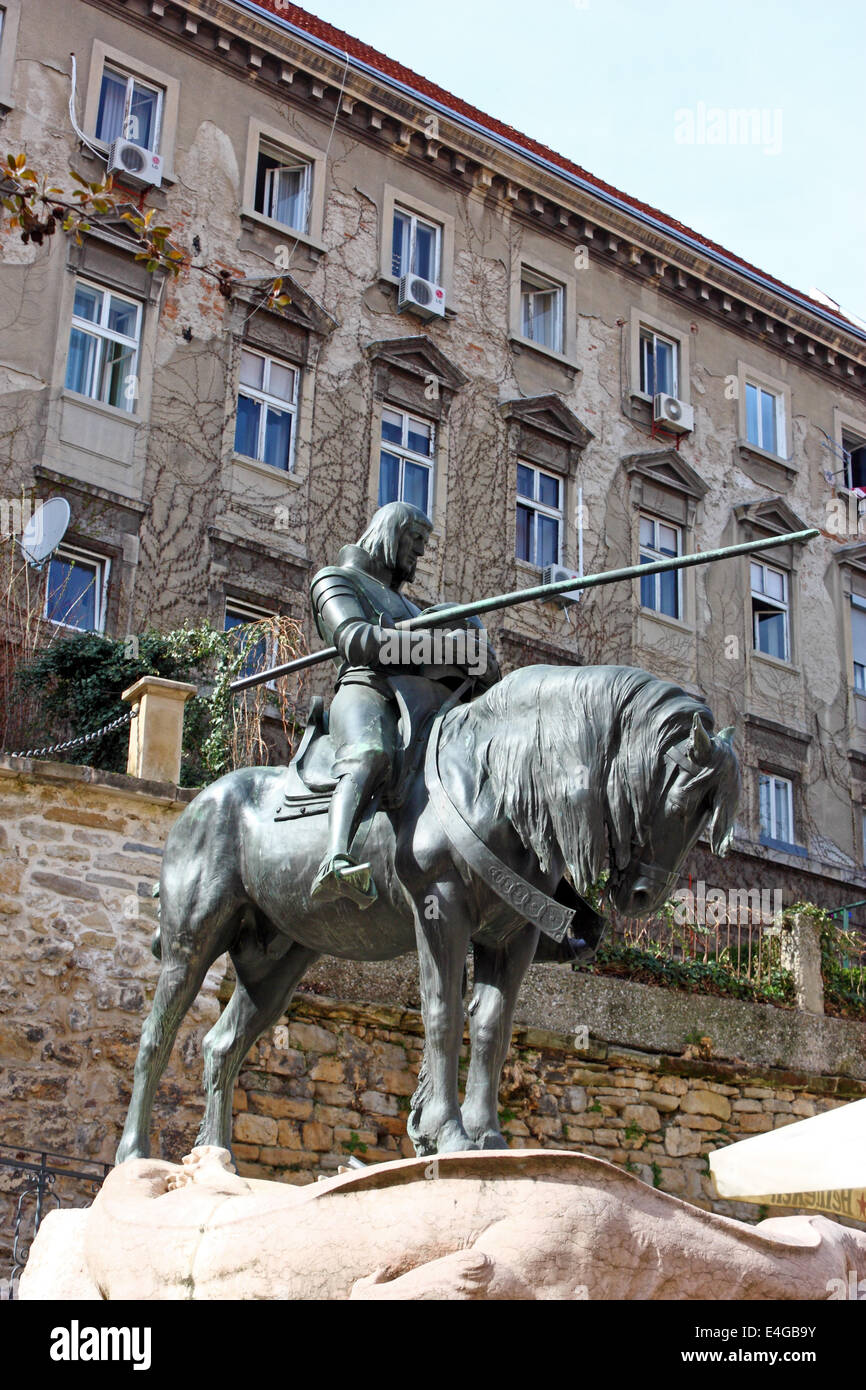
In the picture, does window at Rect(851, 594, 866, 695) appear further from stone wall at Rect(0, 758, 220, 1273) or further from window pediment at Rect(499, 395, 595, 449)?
stone wall at Rect(0, 758, 220, 1273)

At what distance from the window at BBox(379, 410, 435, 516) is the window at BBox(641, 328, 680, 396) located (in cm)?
477

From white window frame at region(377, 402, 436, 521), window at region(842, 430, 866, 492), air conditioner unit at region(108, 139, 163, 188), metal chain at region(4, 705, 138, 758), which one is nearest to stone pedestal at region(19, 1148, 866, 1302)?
metal chain at region(4, 705, 138, 758)

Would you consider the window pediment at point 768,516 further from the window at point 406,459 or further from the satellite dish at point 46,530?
the satellite dish at point 46,530

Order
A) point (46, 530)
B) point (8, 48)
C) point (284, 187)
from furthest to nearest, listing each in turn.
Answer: point (284, 187) → point (8, 48) → point (46, 530)

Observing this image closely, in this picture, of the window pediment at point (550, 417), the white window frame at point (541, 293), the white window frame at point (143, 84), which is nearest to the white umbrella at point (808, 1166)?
the white window frame at point (143, 84)

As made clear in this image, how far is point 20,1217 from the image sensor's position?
898 cm

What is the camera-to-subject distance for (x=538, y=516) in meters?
22.2

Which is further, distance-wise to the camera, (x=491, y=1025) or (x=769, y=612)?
(x=769, y=612)

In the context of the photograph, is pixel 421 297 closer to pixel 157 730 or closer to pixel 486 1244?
pixel 157 730

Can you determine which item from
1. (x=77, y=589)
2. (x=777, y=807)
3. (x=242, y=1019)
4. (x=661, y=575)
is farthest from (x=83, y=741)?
(x=777, y=807)

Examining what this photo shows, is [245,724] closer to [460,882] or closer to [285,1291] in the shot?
[460,882]

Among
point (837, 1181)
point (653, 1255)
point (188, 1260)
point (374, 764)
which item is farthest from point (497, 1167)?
point (837, 1181)

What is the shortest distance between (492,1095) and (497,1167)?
1055 mm

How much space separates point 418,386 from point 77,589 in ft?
20.7
